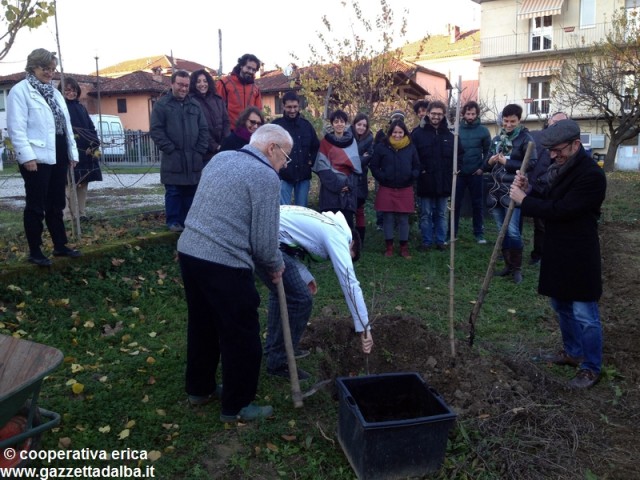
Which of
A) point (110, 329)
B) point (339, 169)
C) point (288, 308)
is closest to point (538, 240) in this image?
point (339, 169)

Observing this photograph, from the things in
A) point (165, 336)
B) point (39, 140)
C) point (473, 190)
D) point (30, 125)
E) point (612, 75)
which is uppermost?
point (612, 75)

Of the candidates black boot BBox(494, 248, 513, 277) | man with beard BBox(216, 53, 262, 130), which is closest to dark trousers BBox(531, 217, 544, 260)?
black boot BBox(494, 248, 513, 277)

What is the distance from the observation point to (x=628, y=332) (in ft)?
16.9

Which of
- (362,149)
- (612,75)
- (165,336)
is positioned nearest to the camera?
(165,336)

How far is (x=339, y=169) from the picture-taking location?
24.2ft

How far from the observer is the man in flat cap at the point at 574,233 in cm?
390

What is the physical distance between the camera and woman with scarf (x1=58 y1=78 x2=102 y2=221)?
7.21 m

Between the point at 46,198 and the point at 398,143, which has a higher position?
the point at 398,143

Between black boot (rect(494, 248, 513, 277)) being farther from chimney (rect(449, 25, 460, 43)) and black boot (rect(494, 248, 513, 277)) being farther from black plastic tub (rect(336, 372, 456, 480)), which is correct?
chimney (rect(449, 25, 460, 43))

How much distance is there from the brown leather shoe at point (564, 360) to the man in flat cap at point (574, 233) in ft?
0.64

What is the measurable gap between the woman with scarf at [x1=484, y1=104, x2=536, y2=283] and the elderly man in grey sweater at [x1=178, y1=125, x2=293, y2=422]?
397 cm

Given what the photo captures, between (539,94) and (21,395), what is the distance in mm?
33595

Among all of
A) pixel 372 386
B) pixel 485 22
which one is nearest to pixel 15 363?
pixel 372 386

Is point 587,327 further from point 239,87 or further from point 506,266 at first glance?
point 239,87
